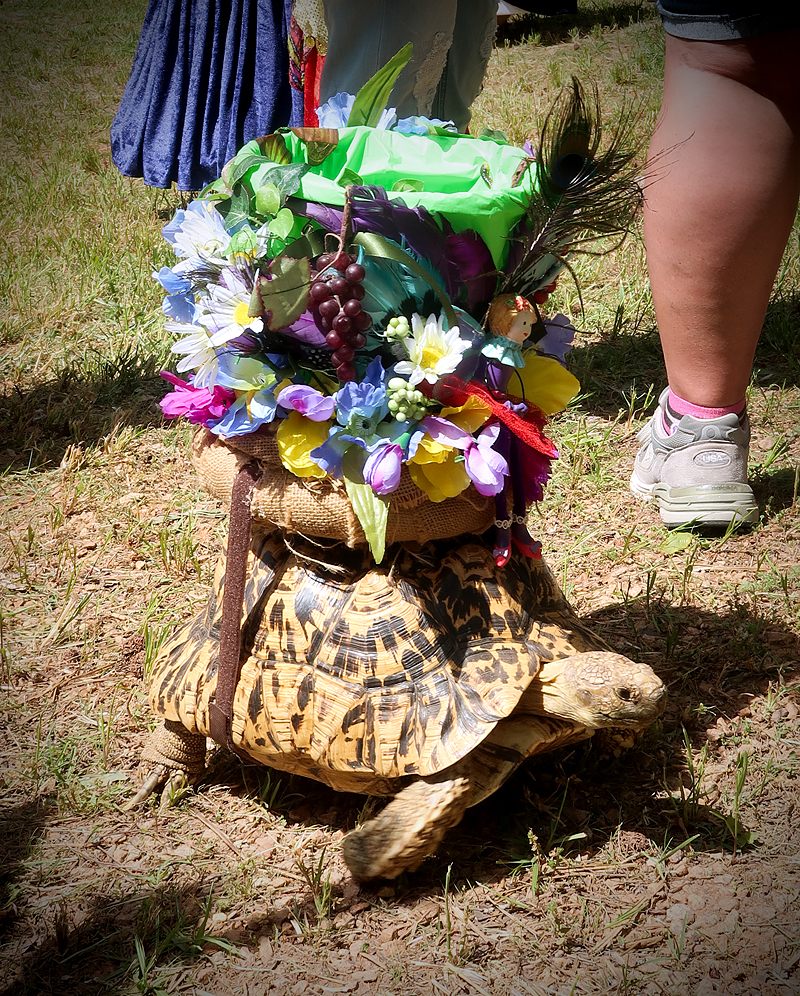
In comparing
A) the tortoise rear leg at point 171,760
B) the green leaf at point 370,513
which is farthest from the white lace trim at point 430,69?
the tortoise rear leg at point 171,760

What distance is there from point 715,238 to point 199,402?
5.37 feet

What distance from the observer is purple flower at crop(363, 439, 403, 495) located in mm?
1565

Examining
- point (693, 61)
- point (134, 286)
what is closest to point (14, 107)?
point (134, 286)

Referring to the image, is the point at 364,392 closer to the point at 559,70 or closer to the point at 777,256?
the point at 777,256

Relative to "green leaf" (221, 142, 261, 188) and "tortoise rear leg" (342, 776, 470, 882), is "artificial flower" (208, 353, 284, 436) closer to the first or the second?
"green leaf" (221, 142, 261, 188)

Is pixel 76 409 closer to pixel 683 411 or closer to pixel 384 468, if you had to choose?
pixel 683 411

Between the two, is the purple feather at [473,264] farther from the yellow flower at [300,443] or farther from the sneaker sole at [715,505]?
the sneaker sole at [715,505]

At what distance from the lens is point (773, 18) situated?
7.66ft

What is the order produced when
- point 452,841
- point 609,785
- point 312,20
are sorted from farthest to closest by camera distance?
1. point 312,20
2. point 609,785
3. point 452,841

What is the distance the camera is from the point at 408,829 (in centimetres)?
167

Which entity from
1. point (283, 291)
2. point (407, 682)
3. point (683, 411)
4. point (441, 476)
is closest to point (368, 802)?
point (407, 682)

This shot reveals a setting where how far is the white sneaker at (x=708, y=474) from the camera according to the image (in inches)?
111

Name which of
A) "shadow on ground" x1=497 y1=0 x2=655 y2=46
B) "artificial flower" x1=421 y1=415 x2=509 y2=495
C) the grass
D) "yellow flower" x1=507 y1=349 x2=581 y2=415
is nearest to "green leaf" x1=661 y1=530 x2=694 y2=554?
the grass

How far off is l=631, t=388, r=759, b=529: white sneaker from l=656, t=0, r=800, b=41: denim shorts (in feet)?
3.56
